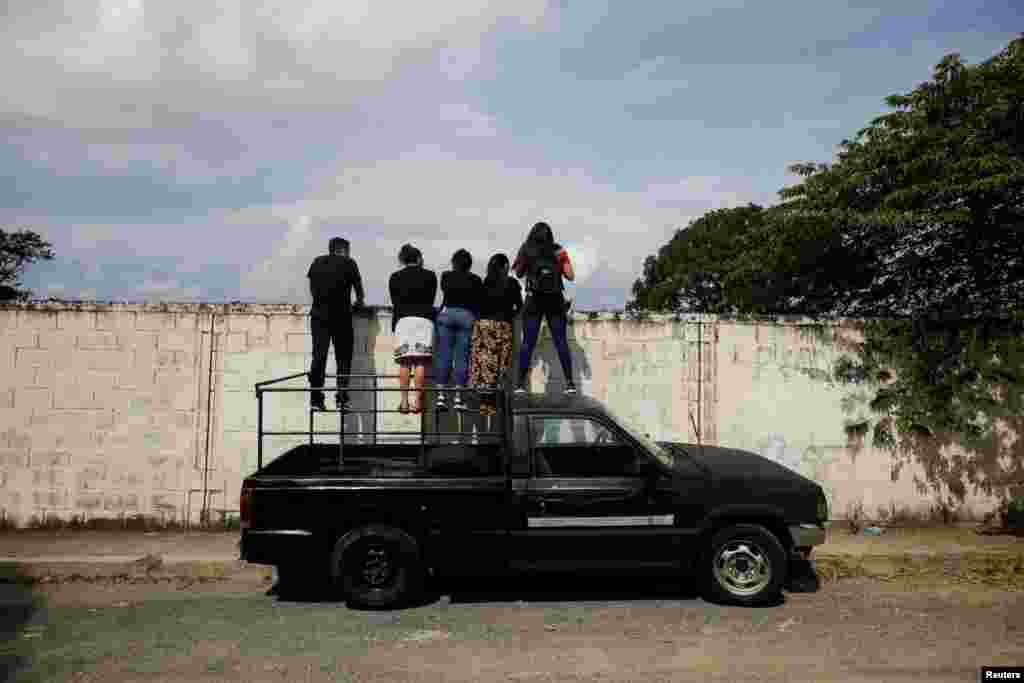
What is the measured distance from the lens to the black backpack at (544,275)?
8.21 metres

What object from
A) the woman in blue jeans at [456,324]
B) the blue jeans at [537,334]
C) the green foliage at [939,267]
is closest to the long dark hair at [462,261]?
the woman in blue jeans at [456,324]

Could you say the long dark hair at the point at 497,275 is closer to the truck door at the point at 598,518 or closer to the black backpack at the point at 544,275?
the black backpack at the point at 544,275

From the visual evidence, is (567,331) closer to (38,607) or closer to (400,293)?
(400,293)

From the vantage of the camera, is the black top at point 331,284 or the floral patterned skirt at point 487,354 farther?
the floral patterned skirt at point 487,354

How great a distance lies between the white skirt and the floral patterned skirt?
0.50m

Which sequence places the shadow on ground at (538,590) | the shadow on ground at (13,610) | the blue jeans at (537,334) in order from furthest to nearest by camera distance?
1. the blue jeans at (537,334)
2. the shadow on ground at (538,590)
3. the shadow on ground at (13,610)

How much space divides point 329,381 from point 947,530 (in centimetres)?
678

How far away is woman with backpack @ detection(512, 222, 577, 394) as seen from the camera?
8234 mm

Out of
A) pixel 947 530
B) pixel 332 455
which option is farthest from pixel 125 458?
pixel 947 530

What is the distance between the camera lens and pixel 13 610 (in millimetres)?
6109

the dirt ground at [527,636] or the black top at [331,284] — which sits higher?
the black top at [331,284]

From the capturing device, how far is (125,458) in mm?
8570

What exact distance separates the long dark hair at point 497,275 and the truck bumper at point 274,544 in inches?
135

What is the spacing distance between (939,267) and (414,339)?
19.3 ft
